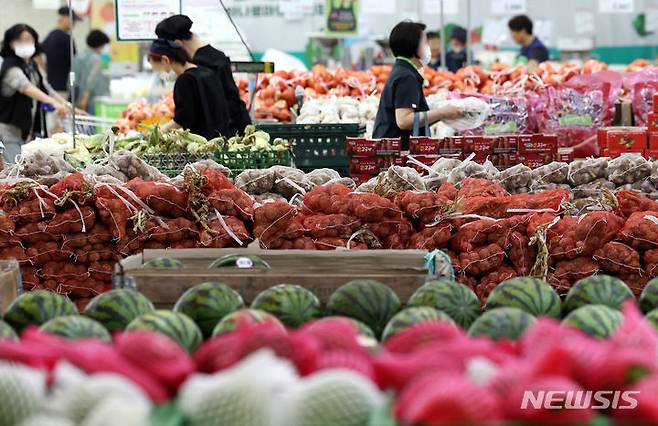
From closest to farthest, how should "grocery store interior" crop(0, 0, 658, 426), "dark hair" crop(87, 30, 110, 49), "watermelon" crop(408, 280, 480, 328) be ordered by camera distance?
"grocery store interior" crop(0, 0, 658, 426) → "watermelon" crop(408, 280, 480, 328) → "dark hair" crop(87, 30, 110, 49)

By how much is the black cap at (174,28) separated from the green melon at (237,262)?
435 cm

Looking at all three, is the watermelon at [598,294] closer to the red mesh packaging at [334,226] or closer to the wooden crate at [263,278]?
the wooden crate at [263,278]

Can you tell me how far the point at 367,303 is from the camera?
338cm

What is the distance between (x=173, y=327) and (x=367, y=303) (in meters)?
0.73

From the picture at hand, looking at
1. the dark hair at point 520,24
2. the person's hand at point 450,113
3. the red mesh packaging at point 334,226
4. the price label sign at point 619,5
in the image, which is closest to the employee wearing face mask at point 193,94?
the person's hand at point 450,113

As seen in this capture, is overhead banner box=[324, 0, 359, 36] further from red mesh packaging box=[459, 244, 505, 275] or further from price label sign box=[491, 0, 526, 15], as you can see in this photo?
red mesh packaging box=[459, 244, 505, 275]

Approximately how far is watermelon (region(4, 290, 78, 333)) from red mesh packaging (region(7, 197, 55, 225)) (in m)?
2.00

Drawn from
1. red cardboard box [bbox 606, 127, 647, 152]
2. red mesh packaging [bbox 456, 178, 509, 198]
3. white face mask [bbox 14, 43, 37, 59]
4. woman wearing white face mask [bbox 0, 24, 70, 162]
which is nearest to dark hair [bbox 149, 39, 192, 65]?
red cardboard box [bbox 606, 127, 647, 152]

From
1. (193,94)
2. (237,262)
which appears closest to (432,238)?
(237,262)

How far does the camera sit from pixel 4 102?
38.2 feet

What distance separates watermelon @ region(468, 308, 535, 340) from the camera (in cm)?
287

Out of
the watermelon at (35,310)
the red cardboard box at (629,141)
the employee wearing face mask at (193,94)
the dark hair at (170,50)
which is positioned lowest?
the watermelon at (35,310)

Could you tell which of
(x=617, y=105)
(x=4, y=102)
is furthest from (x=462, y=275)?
(x=4, y=102)

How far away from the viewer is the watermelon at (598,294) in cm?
344
